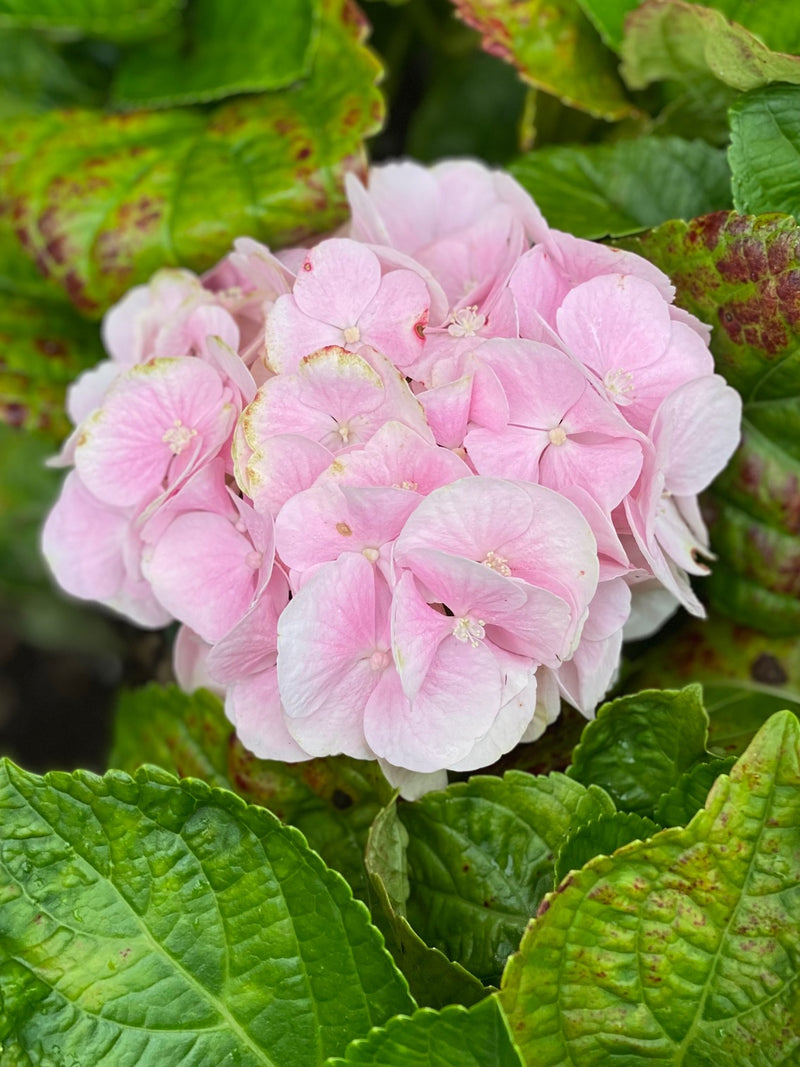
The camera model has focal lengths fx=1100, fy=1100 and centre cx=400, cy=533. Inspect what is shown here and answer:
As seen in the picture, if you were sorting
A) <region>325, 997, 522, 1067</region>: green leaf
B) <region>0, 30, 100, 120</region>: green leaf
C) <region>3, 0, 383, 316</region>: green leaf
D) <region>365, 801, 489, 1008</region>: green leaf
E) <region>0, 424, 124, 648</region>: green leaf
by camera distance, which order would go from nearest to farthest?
<region>325, 997, 522, 1067</region>: green leaf → <region>365, 801, 489, 1008</region>: green leaf → <region>3, 0, 383, 316</region>: green leaf → <region>0, 30, 100, 120</region>: green leaf → <region>0, 424, 124, 648</region>: green leaf

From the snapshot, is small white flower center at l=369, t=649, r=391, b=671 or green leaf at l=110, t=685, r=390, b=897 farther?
green leaf at l=110, t=685, r=390, b=897

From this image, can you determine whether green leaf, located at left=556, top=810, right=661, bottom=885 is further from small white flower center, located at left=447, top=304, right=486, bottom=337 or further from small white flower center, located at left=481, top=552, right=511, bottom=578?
small white flower center, located at left=447, top=304, right=486, bottom=337

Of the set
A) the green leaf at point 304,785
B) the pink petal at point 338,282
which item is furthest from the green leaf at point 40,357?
the pink petal at point 338,282

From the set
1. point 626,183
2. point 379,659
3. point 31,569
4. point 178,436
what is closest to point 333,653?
point 379,659

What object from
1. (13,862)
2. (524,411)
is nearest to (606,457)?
(524,411)

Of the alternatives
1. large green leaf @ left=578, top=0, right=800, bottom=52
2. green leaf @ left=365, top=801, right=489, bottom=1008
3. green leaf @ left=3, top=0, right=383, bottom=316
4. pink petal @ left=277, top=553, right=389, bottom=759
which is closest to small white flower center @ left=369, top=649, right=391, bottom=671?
pink petal @ left=277, top=553, right=389, bottom=759

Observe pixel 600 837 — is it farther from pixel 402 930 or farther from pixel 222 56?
pixel 222 56

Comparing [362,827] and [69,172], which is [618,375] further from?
[69,172]
